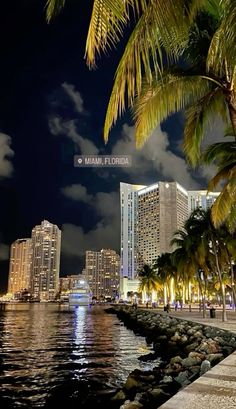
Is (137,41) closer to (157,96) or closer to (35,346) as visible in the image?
(157,96)

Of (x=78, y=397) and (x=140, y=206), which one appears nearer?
(x=78, y=397)

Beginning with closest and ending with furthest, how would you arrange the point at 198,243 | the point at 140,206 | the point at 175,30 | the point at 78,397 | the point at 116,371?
1. the point at 175,30
2. the point at 78,397
3. the point at 116,371
4. the point at 198,243
5. the point at 140,206

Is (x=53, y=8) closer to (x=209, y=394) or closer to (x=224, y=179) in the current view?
(x=209, y=394)

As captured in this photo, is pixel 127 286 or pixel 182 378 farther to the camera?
pixel 127 286

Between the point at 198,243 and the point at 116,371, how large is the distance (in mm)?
19168

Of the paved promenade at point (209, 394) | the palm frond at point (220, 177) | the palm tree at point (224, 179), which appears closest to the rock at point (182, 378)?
the paved promenade at point (209, 394)

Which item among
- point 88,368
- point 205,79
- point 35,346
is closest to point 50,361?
point 88,368

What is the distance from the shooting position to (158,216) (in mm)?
167375

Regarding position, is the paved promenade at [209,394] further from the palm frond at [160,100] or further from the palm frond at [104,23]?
the palm frond at [104,23]

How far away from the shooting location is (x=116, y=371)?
1588 centimetres

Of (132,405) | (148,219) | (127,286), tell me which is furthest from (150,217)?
(132,405)

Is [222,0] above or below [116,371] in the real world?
above

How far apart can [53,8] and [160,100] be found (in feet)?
9.87

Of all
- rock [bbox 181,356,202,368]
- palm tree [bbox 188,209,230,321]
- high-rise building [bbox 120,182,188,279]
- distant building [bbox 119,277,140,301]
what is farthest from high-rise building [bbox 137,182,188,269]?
rock [bbox 181,356,202,368]
